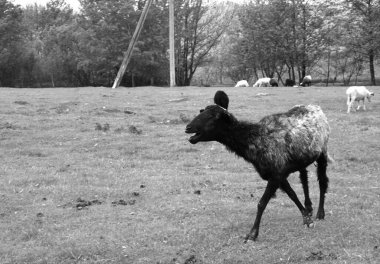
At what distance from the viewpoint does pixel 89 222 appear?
9.72 meters

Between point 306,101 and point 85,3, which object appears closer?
point 306,101

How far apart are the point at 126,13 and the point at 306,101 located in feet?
127

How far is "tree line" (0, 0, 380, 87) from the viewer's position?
6034cm

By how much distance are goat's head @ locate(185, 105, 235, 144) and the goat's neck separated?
140mm

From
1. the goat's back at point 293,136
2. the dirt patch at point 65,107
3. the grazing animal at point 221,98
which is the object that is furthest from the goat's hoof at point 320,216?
the dirt patch at point 65,107

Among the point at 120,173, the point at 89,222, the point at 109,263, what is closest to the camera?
the point at 109,263

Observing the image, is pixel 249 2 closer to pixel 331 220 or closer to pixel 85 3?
pixel 85 3

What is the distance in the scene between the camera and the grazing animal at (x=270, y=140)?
28.2 ft

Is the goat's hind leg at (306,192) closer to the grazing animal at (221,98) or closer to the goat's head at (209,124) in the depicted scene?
the goat's head at (209,124)

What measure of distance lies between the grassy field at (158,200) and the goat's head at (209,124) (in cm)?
176

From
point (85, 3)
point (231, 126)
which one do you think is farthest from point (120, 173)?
point (85, 3)

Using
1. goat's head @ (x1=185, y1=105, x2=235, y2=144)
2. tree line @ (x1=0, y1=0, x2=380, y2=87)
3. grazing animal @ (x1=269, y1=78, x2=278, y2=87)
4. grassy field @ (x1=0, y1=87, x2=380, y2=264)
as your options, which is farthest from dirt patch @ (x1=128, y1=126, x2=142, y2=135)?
tree line @ (x1=0, y1=0, x2=380, y2=87)

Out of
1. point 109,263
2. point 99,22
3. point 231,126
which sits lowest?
point 109,263

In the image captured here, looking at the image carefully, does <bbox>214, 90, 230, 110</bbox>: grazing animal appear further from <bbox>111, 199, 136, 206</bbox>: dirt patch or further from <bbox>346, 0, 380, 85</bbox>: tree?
<bbox>346, 0, 380, 85</bbox>: tree
